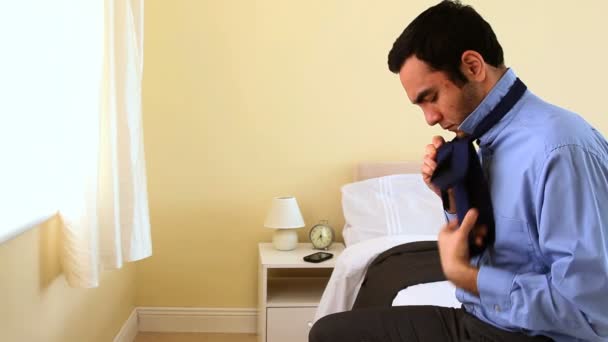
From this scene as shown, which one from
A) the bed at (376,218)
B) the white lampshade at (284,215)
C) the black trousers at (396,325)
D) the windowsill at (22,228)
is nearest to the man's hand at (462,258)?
the black trousers at (396,325)

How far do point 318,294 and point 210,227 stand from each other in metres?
0.70

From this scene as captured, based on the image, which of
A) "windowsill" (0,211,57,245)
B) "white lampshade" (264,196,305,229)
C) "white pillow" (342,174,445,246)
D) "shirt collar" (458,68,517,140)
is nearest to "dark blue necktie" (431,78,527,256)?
"shirt collar" (458,68,517,140)

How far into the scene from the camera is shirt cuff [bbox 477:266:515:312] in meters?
1.13

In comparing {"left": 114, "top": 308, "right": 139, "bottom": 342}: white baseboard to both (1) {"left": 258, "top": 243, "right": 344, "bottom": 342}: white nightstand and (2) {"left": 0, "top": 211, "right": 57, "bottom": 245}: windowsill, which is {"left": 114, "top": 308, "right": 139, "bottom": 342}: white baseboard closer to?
(1) {"left": 258, "top": 243, "right": 344, "bottom": 342}: white nightstand

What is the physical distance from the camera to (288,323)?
2.83 metres

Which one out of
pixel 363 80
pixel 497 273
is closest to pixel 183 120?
pixel 363 80

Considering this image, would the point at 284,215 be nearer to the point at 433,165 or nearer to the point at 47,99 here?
the point at 47,99

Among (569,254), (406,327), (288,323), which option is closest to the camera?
(569,254)

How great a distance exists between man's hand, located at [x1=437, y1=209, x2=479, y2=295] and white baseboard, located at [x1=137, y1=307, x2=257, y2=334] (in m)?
2.22

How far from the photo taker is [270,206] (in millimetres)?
3152

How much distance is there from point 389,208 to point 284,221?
0.52m

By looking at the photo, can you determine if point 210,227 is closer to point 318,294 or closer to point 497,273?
point 318,294

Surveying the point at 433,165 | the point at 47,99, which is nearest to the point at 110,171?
the point at 47,99

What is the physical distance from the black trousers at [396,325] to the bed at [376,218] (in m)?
0.86
